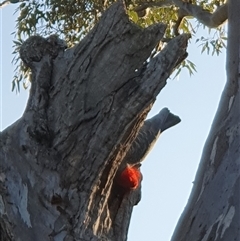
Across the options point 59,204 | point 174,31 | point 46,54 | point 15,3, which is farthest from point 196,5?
point 59,204

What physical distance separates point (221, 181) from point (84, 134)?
→ 44 centimetres

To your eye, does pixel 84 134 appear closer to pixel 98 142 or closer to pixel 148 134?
pixel 98 142

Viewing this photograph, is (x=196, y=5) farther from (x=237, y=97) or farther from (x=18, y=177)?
(x=18, y=177)

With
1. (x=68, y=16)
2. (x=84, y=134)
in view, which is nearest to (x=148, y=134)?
(x=84, y=134)

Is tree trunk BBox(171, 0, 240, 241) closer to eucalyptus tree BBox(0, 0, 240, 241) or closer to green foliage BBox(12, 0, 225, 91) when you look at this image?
eucalyptus tree BBox(0, 0, 240, 241)

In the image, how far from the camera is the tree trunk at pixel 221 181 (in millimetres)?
2014

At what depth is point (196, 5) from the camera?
5156mm

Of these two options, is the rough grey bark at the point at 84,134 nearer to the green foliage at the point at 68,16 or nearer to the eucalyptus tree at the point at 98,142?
the eucalyptus tree at the point at 98,142

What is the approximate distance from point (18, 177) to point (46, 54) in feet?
1.64

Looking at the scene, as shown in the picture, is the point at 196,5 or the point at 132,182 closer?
the point at 132,182

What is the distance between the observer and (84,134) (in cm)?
220

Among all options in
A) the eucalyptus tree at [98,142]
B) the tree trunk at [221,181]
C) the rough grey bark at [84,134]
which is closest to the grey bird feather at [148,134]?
the eucalyptus tree at [98,142]

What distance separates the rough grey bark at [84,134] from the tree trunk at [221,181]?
0.20m

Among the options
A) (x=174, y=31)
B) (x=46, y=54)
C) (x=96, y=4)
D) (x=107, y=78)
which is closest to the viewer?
(x=107, y=78)
